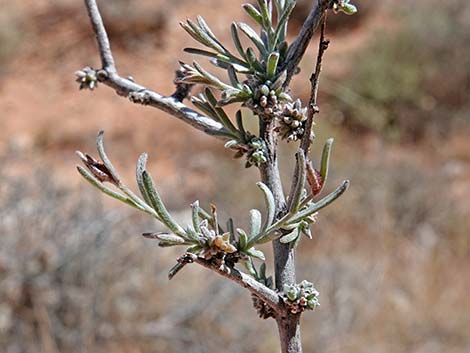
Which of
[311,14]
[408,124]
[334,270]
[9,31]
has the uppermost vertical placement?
[9,31]

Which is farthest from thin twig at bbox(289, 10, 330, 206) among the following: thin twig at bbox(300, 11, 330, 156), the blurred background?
the blurred background

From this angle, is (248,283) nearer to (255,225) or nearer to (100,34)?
(255,225)

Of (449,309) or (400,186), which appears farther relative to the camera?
(400,186)

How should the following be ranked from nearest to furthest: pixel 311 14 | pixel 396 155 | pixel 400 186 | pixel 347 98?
pixel 311 14 → pixel 400 186 → pixel 396 155 → pixel 347 98

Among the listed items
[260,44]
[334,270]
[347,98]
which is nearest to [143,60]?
[347,98]

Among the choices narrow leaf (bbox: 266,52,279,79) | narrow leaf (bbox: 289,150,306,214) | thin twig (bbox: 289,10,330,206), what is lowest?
narrow leaf (bbox: 289,150,306,214)

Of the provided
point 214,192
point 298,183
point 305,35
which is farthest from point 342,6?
point 214,192

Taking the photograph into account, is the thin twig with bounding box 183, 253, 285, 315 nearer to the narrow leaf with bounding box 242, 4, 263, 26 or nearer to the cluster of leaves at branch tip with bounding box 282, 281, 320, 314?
the cluster of leaves at branch tip with bounding box 282, 281, 320, 314

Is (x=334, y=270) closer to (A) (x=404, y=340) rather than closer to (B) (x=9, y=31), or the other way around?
(A) (x=404, y=340)
